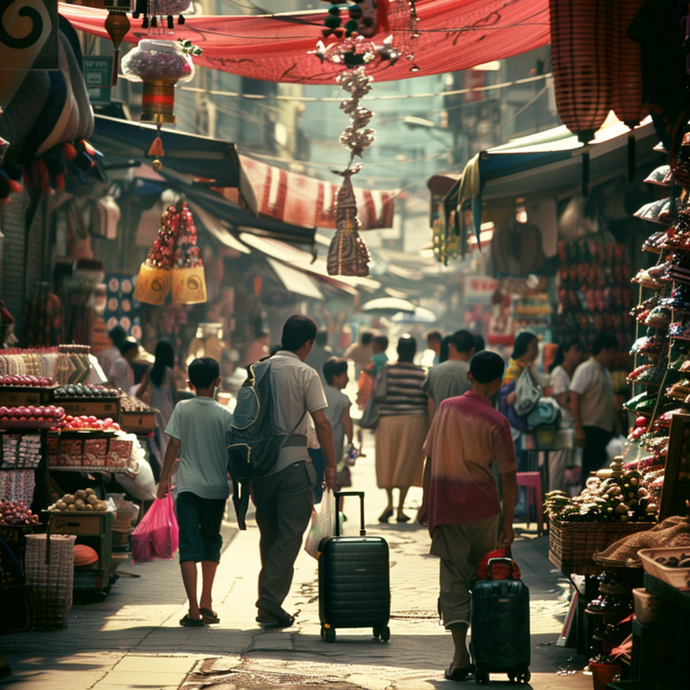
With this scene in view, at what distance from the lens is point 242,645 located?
681 cm

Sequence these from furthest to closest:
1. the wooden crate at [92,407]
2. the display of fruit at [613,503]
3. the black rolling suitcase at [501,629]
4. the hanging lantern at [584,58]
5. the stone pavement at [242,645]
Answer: the wooden crate at [92,407] → the hanging lantern at [584,58] → the display of fruit at [613,503] → the black rolling suitcase at [501,629] → the stone pavement at [242,645]

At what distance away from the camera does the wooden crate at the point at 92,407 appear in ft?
30.2

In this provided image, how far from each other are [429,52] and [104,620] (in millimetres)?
5914

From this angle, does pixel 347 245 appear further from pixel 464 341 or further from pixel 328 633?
pixel 328 633

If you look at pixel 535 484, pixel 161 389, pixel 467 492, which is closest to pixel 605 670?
Result: pixel 467 492

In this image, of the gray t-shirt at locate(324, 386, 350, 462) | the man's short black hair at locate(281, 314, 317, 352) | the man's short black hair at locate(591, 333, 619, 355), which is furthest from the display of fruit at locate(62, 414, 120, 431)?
the man's short black hair at locate(591, 333, 619, 355)

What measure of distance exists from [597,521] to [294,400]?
7.77 ft

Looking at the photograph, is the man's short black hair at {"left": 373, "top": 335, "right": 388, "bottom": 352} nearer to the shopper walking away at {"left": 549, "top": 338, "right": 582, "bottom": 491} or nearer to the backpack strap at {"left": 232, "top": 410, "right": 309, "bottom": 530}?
the shopper walking away at {"left": 549, "top": 338, "right": 582, "bottom": 491}

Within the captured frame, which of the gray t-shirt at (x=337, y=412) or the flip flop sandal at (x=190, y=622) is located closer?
the flip flop sandal at (x=190, y=622)

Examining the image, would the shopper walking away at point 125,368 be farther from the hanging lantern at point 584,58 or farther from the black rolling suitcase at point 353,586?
the hanging lantern at point 584,58

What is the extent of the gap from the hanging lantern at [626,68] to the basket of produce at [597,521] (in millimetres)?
2066

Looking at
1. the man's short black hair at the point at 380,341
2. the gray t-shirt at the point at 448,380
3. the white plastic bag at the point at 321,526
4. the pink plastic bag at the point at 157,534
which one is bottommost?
the pink plastic bag at the point at 157,534

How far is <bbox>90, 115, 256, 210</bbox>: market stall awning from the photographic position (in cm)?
1228

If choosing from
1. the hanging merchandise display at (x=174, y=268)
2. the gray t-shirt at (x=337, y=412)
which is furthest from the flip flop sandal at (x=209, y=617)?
the hanging merchandise display at (x=174, y=268)
